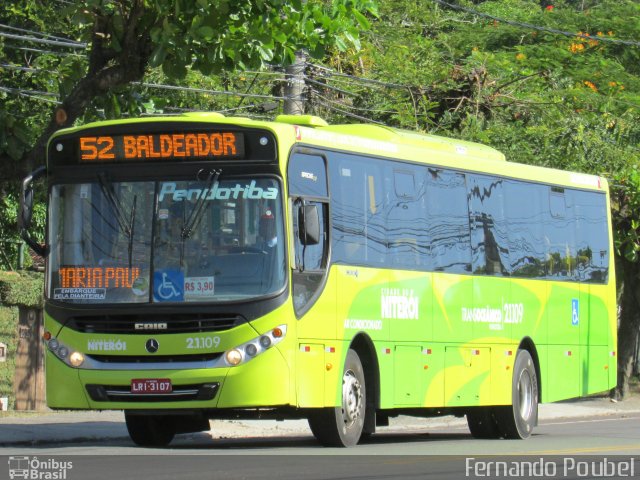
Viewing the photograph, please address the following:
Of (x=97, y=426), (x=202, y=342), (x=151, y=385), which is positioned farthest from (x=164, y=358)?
(x=97, y=426)

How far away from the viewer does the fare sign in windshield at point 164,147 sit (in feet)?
46.5

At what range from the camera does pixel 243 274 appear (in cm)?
1374

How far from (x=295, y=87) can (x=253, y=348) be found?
906 cm

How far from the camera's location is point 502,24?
105 ft

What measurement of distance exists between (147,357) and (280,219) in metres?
1.93

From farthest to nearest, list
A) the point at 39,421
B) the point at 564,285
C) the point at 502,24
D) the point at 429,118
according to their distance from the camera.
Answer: the point at 502,24 → the point at 429,118 → the point at 564,285 → the point at 39,421

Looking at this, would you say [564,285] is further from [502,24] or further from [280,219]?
[502,24]

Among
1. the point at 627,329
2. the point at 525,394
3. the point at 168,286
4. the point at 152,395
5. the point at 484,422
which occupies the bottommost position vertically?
the point at 484,422

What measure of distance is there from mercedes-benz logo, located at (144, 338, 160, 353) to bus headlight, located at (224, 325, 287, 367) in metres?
0.71

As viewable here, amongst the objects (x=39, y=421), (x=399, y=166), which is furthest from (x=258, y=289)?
(x=39, y=421)

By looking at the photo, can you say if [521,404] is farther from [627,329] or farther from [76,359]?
[627,329]

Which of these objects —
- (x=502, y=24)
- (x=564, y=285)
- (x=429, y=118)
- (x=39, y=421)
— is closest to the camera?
(x=39, y=421)

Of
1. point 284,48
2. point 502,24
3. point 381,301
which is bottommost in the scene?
point 381,301

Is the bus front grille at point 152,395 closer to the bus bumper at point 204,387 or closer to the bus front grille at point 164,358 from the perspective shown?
the bus bumper at point 204,387
